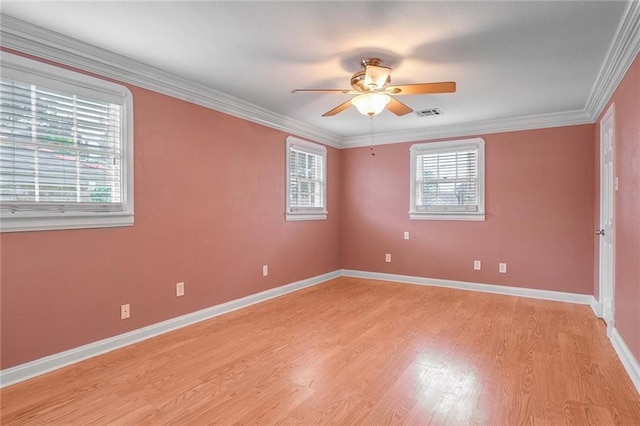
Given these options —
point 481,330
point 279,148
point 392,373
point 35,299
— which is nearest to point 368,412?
point 392,373

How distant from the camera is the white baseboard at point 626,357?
2.33 meters

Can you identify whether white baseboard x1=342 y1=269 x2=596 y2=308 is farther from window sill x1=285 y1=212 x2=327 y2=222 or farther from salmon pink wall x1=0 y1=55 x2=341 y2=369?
salmon pink wall x1=0 y1=55 x2=341 y2=369

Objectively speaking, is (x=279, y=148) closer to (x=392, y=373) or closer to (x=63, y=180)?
(x=63, y=180)

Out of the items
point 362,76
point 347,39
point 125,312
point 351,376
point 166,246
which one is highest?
point 347,39

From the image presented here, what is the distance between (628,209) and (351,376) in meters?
2.36

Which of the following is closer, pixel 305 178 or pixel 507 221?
pixel 507 221

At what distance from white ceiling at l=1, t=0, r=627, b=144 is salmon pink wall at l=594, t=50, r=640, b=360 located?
404 mm

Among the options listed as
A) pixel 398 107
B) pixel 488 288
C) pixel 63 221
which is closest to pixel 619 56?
pixel 398 107

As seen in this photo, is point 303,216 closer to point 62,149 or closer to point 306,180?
point 306,180

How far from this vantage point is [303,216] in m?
5.21

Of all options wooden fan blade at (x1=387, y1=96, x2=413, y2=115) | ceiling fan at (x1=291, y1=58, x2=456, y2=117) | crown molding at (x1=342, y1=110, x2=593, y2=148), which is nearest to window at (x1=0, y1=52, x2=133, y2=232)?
ceiling fan at (x1=291, y1=58, x2=456, y2=117)

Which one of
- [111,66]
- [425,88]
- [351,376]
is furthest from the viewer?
[111,66]

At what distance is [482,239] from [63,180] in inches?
190

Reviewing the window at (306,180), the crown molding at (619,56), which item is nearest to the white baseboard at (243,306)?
the window at (306,180)
